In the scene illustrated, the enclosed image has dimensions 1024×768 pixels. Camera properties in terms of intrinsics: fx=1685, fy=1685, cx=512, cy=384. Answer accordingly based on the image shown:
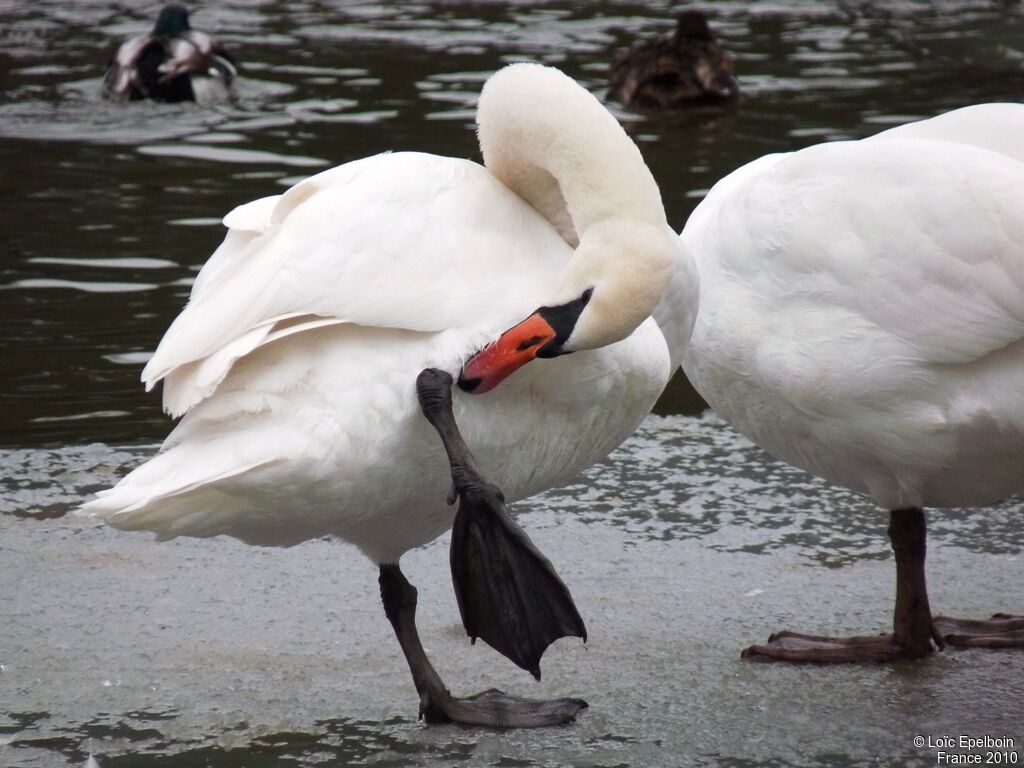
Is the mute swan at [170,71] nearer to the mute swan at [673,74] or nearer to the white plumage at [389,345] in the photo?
the mute swan at [673,74]

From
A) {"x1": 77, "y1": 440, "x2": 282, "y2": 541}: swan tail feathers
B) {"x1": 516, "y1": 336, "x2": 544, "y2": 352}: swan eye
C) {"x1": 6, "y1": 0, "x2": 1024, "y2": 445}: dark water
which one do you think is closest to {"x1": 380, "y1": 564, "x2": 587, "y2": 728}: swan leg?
{"x1": 77, "y1": 440, "x2": 282, "y2": 541}: swan tail feathers

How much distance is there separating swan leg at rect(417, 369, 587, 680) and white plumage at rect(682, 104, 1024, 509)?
966 mm

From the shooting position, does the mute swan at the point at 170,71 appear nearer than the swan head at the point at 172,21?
Yes

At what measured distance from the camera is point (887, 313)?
4.24 metres

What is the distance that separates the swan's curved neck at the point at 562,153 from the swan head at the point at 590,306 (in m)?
0.13

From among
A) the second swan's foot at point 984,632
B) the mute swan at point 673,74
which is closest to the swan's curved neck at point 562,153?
the second swan's foot at point 984,632

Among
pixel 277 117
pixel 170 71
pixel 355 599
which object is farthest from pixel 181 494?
pixel 170 71

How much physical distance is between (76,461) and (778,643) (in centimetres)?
268

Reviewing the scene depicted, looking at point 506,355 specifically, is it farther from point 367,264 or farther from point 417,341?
point 367,264

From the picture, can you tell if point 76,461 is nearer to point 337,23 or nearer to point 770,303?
point 770,303

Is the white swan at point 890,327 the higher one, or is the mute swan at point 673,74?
the white swan at point 890,327

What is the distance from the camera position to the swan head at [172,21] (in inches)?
534

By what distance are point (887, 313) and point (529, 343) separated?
1131 millimetres

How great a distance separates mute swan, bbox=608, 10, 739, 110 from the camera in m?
12.2
